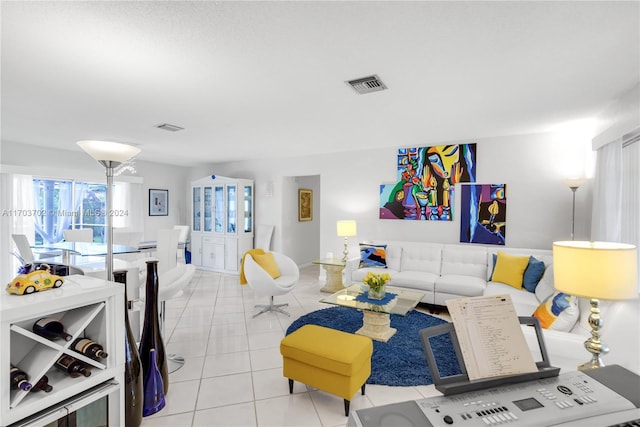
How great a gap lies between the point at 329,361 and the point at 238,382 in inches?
34.2

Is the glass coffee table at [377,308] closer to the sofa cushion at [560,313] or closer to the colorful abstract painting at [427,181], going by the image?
the sofa cushion at [560,313]

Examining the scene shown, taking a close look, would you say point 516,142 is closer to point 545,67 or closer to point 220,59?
point 545,67

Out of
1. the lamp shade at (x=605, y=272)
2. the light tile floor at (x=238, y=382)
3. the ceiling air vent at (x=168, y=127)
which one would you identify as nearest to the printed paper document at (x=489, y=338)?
the lamp shade at (x=605, y=272)

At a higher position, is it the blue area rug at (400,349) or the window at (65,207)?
the window at (65,207)

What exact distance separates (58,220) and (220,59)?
520 centimetres

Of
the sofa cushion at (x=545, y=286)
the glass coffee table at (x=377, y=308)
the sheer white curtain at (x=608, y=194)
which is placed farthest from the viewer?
the sofa cushion at (x=545, y=286)

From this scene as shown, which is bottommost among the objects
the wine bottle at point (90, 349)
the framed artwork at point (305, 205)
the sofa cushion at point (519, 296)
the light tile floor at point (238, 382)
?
the light tile floor at point (238, 382)

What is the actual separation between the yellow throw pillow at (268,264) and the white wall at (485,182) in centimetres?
162

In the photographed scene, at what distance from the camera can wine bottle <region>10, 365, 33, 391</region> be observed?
114 centimetres

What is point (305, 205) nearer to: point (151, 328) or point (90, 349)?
point (151, 328)

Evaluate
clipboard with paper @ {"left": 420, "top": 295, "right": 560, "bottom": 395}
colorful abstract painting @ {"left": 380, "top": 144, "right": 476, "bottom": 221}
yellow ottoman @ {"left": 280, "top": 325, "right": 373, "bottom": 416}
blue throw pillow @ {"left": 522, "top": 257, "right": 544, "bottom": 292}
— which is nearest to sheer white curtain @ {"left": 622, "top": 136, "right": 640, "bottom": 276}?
blue throw pillow @ {"left": 522, "top": 257, "right": 544, "bottom": 292}

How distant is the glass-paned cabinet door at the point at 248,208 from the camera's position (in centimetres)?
642

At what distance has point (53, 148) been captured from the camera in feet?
17.2

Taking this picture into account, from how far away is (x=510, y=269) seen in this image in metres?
3.65
